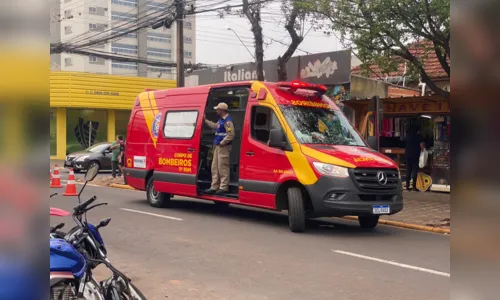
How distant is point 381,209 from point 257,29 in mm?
9462

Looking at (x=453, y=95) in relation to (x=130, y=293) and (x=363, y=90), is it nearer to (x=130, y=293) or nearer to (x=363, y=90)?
(x=130, y=293)

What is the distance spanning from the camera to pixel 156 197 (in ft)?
37.9

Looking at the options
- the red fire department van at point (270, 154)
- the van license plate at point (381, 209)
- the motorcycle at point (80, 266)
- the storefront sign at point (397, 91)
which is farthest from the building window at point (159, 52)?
the motorcycle at point (80, 266)

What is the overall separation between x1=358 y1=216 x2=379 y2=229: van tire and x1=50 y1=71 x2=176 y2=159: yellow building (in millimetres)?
24013

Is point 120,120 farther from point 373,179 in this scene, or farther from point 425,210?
point 373,179

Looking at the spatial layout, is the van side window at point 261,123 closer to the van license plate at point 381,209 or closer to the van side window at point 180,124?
the van side window at point 180,124

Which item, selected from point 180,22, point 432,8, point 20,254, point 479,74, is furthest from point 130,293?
point 180,22

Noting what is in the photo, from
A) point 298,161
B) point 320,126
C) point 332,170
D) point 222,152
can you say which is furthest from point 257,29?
point 332,170

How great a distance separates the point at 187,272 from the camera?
242 inches

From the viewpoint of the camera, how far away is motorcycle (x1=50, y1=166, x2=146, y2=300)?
3.06 metres

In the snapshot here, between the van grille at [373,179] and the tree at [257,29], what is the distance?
8.27 meters

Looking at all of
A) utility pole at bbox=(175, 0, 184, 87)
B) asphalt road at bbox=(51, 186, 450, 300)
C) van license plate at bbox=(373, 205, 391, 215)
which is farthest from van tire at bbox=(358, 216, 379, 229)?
utility pole at bbox=(175, 0, 184, 87)

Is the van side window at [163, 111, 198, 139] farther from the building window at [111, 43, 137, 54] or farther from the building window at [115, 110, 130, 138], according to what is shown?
the building window at [111, 43, 137, 54]

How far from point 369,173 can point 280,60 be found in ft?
29.0
